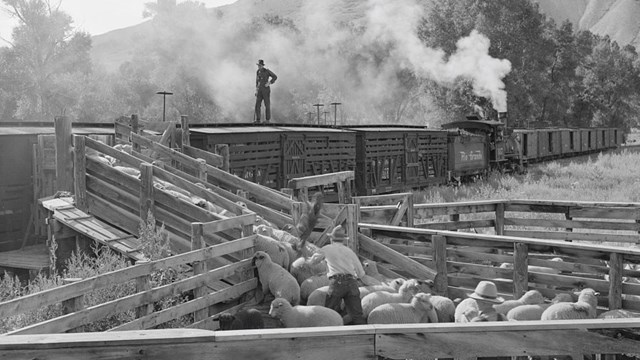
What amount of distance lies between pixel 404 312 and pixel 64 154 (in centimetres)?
648

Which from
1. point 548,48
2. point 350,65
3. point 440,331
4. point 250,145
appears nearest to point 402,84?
point 350,65

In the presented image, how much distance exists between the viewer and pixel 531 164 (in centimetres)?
3944

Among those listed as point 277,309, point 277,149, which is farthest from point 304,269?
point 277,149

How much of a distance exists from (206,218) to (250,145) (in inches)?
293

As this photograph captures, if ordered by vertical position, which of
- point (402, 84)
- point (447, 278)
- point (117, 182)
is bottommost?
point (447, 278)

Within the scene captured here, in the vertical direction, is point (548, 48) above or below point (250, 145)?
above

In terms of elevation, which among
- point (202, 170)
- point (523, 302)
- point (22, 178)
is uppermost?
point (202, 170)

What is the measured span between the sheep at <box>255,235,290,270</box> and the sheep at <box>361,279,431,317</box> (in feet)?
4.42

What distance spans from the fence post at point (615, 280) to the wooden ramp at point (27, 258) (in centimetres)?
798

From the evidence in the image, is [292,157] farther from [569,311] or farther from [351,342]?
[351,342]

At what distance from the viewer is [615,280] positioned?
7.84m

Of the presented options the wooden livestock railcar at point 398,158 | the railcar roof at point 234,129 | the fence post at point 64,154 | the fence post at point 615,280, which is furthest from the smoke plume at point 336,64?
the fence post at point 615,280

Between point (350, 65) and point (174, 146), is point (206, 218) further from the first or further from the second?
point (350, 65)

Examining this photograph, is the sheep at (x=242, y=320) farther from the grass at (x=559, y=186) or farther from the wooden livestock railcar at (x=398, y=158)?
the grass at (x=559, y=186)
